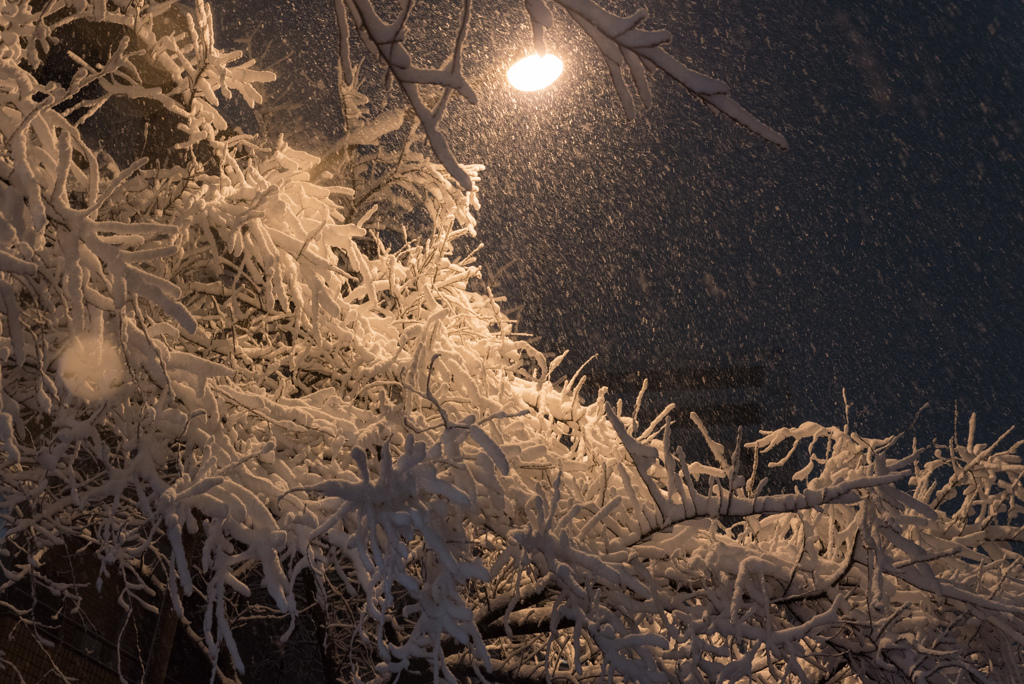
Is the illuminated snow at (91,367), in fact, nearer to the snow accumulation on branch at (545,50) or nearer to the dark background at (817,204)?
the snow accumulation on branch at (545,50)

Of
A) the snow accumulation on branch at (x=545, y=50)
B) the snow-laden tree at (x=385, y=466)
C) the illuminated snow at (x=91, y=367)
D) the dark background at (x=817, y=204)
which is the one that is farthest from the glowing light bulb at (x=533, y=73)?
the dark background at (x=817, y=204)

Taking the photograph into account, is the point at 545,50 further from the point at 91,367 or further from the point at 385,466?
the point at 91,367

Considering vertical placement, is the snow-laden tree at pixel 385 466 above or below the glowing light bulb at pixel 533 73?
below

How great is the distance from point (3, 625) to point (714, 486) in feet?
19.0

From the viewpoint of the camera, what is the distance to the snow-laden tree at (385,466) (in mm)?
2527

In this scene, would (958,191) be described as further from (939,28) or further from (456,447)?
(456,447)

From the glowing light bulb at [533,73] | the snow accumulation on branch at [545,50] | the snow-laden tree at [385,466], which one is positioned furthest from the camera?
the glowing light bulb at [533,73]

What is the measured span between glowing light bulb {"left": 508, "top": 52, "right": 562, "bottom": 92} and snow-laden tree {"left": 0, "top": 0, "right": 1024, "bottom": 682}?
1.27 metres

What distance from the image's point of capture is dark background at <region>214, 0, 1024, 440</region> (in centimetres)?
11219

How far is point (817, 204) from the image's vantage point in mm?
147625

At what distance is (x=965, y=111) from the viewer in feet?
500

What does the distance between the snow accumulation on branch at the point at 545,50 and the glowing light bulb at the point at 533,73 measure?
10.5 feet

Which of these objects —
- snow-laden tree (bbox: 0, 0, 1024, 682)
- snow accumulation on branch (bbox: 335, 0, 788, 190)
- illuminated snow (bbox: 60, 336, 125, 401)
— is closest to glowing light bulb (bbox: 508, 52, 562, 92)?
snow-laden tree (bbox: 0, 0, 1024, 682)

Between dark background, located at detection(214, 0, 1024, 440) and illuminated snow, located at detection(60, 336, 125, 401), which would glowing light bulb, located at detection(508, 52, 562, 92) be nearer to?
illuminated snow, located at detection(60, 336, 125, 401)
